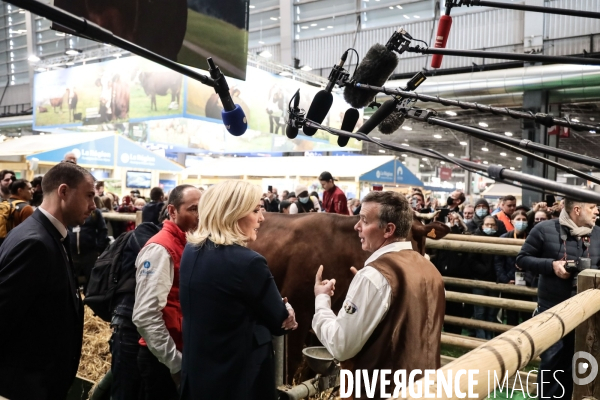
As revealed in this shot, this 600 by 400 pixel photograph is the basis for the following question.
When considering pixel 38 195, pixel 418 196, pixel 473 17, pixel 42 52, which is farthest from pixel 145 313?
pixel 42 52

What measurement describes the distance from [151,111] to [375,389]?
10.1 metres

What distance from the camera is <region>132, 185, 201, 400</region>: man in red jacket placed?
7.88 feet

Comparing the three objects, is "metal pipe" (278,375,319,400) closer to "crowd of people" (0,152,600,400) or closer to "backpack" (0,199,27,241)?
"crowd of people" (0,152,600,400)

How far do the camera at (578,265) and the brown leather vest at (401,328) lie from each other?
196 centimetres

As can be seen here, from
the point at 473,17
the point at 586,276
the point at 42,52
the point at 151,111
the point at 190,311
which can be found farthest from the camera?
the point at 42,52

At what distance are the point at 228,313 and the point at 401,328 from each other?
2.21 ft

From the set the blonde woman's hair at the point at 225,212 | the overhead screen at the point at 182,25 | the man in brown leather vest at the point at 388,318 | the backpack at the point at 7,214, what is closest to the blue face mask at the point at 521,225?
the overhead screen at the point at 182,25

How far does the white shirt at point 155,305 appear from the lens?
2396mm

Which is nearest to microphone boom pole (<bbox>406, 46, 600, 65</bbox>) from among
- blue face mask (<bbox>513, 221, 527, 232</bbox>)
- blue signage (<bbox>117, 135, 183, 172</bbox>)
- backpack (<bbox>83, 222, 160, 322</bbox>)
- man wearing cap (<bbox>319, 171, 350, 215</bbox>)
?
backpack (<bbox>83, 222, 160, 322</bbox>)

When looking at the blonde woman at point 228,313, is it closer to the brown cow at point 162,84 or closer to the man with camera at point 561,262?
the man with camera at point 561,262

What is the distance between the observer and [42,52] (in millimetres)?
28422

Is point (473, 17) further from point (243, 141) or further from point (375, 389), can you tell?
point (375, 389)

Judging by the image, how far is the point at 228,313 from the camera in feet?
6.48

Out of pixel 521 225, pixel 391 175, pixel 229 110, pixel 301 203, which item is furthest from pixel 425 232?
pixel 391 175
